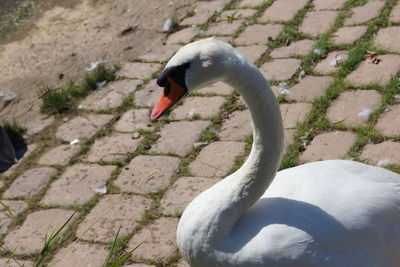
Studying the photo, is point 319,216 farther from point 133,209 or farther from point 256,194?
point 133,209

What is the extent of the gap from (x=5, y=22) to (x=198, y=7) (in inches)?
92.9

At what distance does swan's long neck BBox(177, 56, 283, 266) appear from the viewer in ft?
9.37

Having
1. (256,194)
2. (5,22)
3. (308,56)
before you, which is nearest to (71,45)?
(5,22)

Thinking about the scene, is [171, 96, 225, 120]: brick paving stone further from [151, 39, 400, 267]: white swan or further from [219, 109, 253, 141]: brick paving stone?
[151, 39, 400, 267]: white swan

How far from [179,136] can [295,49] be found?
1439mm

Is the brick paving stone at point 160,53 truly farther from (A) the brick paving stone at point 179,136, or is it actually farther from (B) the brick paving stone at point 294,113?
(B) the brick paving stone at point 294,113

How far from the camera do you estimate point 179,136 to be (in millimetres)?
4922

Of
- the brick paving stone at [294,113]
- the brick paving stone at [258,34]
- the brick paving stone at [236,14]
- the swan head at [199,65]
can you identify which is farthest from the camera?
the brick paving stone at [236,14]

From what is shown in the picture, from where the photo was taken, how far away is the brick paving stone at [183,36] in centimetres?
620

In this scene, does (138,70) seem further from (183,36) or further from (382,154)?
(382,154)

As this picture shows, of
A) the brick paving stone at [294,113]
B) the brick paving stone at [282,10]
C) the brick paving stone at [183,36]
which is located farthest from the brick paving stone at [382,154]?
the brick paving stone at [183,36]

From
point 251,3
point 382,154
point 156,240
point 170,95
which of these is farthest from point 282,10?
point 170,95

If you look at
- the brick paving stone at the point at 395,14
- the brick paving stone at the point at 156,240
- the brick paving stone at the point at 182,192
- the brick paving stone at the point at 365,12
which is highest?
the brick paving stone at the point at 365,12

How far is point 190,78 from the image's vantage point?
2785 millimetres
